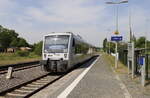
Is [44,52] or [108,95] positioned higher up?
[44,52]

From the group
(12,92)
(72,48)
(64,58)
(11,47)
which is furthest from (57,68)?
(11,47)

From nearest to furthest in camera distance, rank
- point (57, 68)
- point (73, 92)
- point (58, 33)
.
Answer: point (73, 92)
point (57, 68)
point (58, 33)

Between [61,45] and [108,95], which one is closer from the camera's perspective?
[108,95]

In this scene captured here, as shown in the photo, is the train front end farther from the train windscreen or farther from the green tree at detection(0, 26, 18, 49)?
the green tree at detection(0, 26, 18, 49)

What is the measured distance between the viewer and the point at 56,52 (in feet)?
52.6

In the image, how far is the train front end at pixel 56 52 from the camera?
15570 millimetres

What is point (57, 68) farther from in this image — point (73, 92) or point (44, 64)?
point (73, 92)

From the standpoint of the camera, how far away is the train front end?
1557cm

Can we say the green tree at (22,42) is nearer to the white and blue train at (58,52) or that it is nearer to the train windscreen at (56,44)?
the train windscreen at (56,44)

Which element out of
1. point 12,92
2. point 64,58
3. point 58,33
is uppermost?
point 58,33

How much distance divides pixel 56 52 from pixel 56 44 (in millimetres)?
670

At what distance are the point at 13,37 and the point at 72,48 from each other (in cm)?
11758

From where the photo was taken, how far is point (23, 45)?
5344 inches

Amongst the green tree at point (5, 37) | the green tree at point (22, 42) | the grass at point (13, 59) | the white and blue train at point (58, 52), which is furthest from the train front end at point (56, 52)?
the green tree at point (22, 42)
